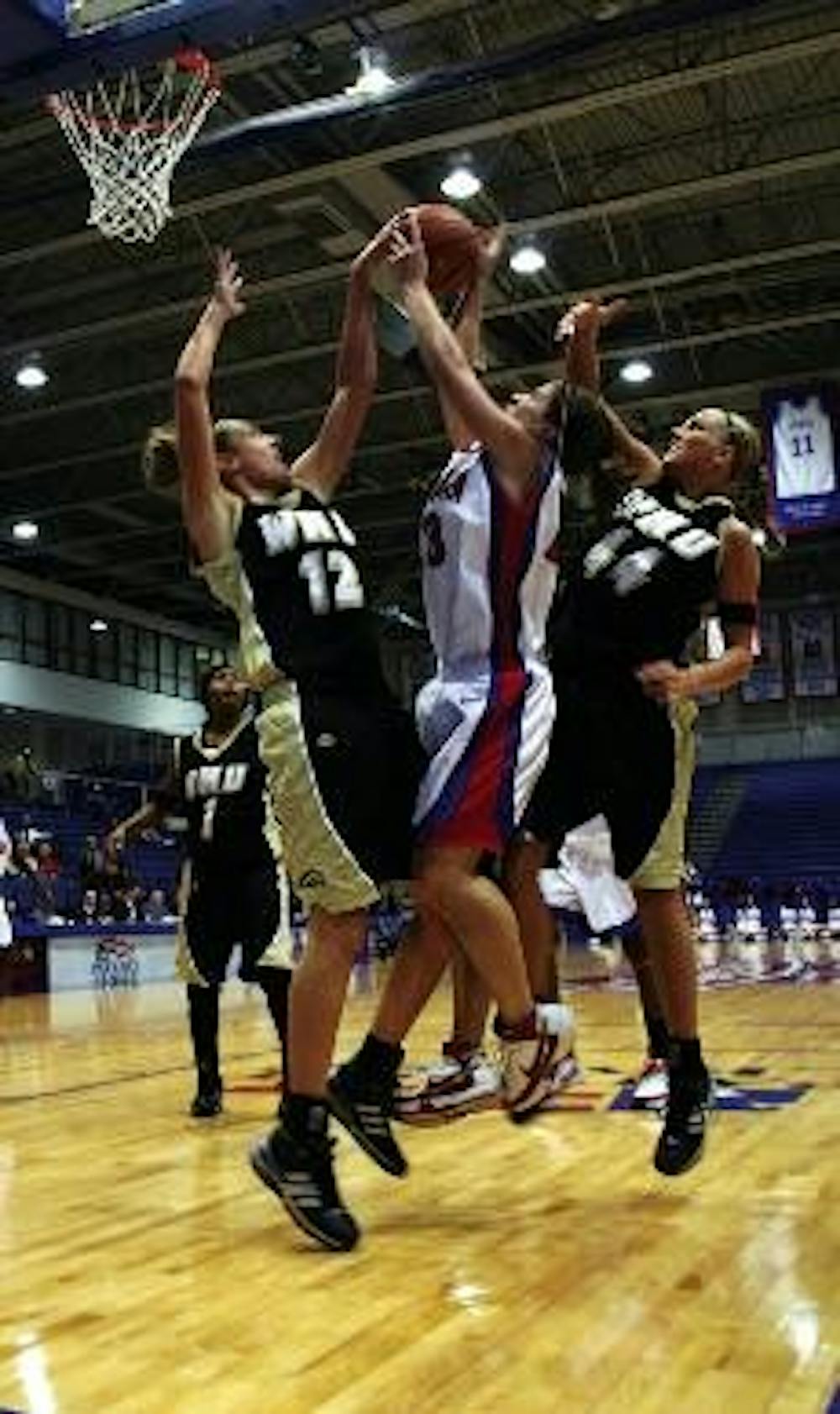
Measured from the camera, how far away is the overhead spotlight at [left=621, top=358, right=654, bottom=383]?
63.6ft

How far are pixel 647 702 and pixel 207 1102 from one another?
2651 mm

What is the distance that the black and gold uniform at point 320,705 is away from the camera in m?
3.36

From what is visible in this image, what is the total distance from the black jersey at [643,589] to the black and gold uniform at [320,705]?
0.57 meters

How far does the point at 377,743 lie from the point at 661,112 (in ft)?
39.4

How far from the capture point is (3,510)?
25.7 metres

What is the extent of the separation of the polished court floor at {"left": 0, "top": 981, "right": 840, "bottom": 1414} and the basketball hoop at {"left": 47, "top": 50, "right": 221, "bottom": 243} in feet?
18.3

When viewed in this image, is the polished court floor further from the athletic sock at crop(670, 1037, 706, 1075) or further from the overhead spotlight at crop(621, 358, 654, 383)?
the overhead spotlight at crop(621, 358, 654, 383)

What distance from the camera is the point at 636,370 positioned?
763 inches

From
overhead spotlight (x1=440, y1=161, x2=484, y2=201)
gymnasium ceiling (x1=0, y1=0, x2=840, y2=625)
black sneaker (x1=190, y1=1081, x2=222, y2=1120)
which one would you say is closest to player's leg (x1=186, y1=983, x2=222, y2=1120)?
black sneaker (x1=190, y1=1081, x2=222, y2=1120)

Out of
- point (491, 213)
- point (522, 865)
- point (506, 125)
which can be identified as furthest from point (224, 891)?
point (491, 213)

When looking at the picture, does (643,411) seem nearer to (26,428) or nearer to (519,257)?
(519,257)

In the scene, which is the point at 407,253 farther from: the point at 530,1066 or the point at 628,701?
the point at 530,1066

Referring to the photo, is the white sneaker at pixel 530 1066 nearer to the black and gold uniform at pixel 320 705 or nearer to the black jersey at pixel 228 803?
the black and gold uniform at pixel 320 705

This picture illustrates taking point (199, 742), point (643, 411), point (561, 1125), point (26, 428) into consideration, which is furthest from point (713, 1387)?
point (26, 428)
